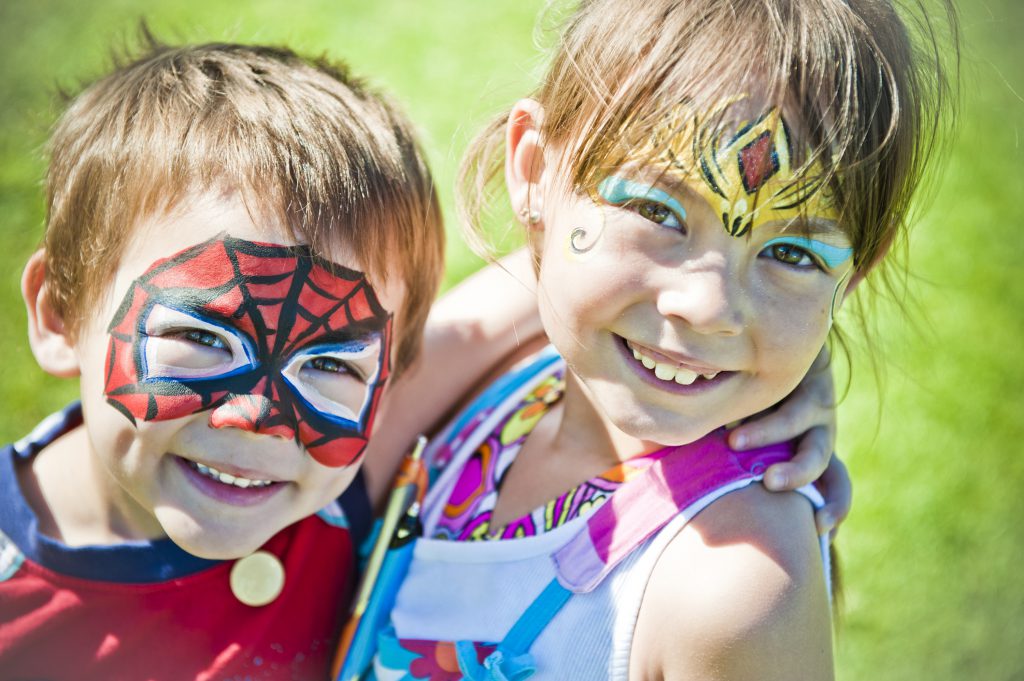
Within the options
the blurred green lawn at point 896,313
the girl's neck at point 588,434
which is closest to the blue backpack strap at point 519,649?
the girl's neck at point 588,434

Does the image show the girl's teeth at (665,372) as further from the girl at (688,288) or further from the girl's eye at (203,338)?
the girl's eye at (203,338)

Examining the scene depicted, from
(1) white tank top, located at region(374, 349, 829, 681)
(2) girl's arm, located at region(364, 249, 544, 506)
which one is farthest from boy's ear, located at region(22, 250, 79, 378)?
(1) white tank top, located at region(374, 349, 829, 681)

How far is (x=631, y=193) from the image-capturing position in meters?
1.65

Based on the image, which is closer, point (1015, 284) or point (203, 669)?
point (203, 669)

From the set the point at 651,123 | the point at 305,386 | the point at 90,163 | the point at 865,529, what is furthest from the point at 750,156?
the point at 865,529

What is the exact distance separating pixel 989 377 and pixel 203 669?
9.72 feet

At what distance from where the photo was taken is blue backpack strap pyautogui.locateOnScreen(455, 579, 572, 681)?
181cm

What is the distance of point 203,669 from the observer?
2008 millimetres

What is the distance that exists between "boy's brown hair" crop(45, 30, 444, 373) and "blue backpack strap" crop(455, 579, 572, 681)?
0.60 m

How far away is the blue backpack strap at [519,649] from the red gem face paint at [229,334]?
0.55 meters

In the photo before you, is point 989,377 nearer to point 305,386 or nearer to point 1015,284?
point 1015,284

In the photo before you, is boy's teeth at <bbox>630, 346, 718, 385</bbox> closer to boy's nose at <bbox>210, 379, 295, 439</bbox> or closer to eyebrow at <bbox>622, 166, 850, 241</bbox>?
eyebrow at <bbox>622, 166, 850, 241</bbox>

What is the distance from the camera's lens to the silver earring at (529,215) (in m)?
1.92

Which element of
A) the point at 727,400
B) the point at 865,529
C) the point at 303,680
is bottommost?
the point at 865,529
